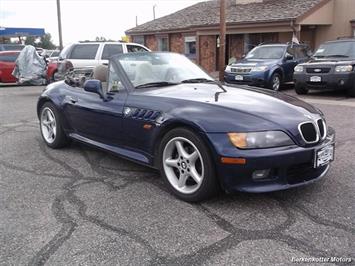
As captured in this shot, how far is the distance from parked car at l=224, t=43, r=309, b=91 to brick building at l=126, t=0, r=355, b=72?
173 inches

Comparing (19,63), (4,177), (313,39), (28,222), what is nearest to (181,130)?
(28,222)

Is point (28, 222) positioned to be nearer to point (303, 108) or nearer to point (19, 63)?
point (303, 108)

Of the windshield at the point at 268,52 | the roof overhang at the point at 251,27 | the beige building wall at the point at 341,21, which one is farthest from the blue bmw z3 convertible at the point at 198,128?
the beige building wall at the point at 341,21

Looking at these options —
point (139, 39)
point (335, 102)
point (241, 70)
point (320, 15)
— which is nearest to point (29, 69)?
point (241, 70)

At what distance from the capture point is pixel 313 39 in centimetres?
2100

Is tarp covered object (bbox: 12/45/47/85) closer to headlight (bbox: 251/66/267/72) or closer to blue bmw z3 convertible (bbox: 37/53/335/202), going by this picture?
headlight (bbox: 251/66/267/72)

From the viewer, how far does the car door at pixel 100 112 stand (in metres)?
4.50

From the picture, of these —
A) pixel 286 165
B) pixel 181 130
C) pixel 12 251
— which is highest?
pixel 181 130

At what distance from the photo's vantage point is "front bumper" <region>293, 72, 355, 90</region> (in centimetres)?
1116

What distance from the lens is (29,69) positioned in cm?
1526

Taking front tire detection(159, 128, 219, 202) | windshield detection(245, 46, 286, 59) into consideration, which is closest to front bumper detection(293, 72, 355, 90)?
windshield detection(245, 46, 286, 59)

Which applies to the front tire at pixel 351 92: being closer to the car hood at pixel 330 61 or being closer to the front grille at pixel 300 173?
the car hood at pixel 330 61

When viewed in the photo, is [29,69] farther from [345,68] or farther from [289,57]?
[345,68]

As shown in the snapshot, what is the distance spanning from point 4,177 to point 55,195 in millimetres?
957
